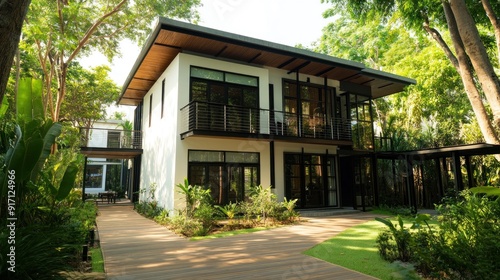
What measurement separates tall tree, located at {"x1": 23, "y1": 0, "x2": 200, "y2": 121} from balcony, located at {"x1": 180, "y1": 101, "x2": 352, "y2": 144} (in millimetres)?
6146

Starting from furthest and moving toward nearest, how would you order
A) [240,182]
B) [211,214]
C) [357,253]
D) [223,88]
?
[223,88]
[240,182]
[211,214]
[357,253]

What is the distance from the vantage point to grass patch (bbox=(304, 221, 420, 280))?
4.85m

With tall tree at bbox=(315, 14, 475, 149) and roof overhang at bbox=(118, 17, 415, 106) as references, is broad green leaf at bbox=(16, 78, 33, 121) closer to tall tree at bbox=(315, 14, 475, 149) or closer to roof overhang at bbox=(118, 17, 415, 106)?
roof overhang at bbox=(118, 17, 415, 106)

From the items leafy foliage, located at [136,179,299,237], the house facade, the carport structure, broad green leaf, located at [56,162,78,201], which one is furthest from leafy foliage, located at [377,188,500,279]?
the house facade

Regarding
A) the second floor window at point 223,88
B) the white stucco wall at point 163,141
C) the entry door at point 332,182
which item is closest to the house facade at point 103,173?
the white stucco wall at point 163,141

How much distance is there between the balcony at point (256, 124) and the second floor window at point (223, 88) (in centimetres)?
39

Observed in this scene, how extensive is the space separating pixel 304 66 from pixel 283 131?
306cm

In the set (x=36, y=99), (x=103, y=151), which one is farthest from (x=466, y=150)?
(x=103, y=151)

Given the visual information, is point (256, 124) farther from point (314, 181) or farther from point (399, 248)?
point (399, 248)

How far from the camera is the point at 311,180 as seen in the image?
13.6 meters

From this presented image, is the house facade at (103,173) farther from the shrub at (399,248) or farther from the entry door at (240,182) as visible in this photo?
the shrub at (399,248)

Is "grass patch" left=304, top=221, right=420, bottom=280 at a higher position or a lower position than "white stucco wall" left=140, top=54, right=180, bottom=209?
lower

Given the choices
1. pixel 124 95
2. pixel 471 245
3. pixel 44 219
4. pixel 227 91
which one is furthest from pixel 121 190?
pixel 471 245

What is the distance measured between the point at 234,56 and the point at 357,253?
28.6 ft
